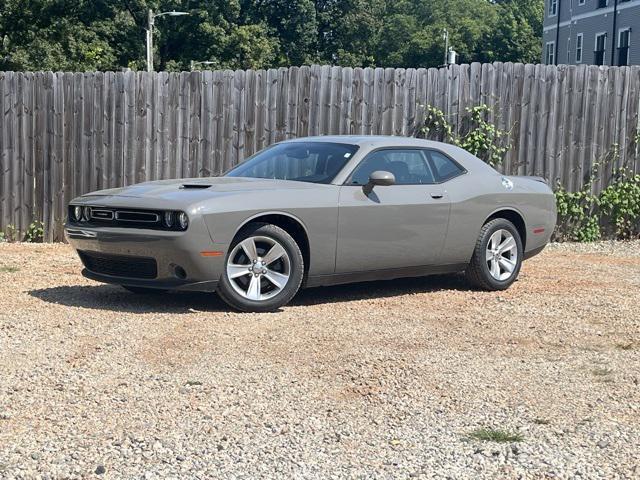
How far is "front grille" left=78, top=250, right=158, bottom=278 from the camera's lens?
739 centimetres

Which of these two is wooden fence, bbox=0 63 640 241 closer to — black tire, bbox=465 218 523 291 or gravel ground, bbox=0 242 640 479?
black tire, bbox=465 218 523 291

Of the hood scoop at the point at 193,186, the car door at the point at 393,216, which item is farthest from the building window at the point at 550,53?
the hood scoop at the point at 193,186

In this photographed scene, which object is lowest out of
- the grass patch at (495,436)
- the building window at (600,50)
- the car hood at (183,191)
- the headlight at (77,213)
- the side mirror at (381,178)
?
the grass patch at (495,436)

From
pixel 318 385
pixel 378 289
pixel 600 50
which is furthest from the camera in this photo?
pixel 600 50

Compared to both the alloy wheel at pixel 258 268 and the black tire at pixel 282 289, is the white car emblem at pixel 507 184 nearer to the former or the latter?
the black tire at pixel 282 289

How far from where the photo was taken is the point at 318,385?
5523 millimetres

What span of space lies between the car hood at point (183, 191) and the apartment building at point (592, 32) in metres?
43.4

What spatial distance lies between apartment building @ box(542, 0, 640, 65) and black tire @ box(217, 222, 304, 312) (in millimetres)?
43788

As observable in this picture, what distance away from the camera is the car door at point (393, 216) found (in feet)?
26.5

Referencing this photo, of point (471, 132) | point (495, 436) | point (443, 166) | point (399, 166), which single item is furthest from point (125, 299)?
point (471, 132)

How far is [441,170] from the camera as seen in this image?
29.3ft

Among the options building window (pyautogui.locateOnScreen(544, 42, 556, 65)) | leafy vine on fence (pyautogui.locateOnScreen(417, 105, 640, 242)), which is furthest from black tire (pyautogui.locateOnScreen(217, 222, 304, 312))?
building window (pyautogui.locateOnScreen(544, 42, 556, 65))

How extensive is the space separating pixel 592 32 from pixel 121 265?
4985 cm

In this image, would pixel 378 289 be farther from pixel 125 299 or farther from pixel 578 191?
pixel 578 191
